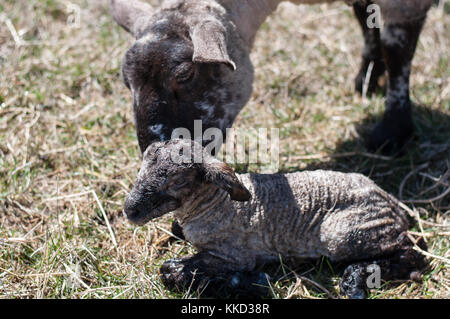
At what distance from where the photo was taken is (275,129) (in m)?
5.39

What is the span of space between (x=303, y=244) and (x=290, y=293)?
34 centimetres

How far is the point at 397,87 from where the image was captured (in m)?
5.07

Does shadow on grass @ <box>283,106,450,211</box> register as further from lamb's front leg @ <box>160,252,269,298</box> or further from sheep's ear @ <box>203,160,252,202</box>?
sheep's ear @ <box>203,160,252,202</box>

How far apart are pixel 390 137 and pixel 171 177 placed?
2554 mm

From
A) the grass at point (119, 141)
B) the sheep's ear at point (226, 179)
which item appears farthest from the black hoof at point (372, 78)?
the sheep's ear at point (226, 179)

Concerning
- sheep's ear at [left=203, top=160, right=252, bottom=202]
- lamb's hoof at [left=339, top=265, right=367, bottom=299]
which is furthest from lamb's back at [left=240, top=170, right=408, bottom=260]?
sheep's ear at [left=203, top=160, right=252, bottom=202]

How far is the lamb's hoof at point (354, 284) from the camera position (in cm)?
364

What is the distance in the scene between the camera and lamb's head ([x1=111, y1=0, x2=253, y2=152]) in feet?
12.3

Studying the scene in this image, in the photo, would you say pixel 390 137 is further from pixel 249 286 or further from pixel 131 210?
pixel 131 210

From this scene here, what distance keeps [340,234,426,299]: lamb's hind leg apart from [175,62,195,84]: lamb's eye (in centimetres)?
169

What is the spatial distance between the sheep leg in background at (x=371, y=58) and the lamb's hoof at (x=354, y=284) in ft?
8.84

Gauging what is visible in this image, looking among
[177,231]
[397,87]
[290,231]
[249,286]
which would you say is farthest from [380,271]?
[397,87]
